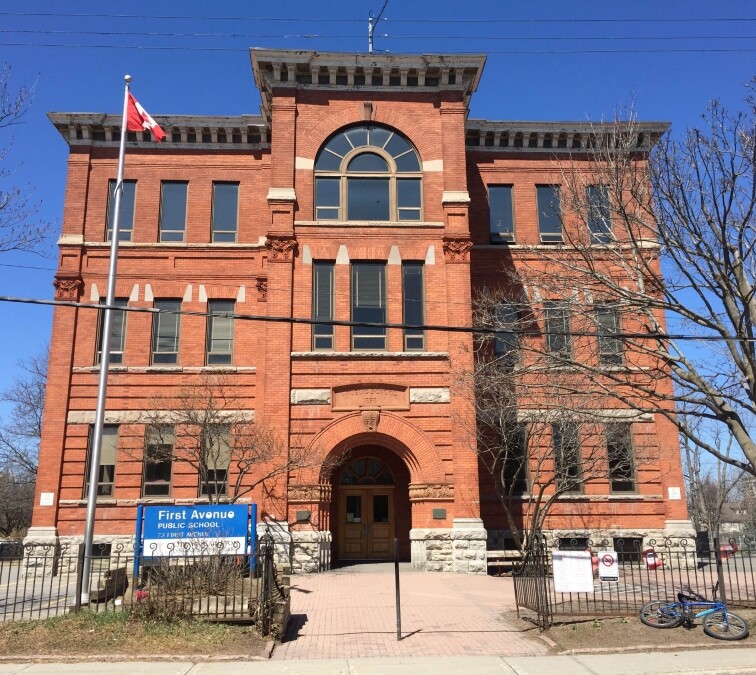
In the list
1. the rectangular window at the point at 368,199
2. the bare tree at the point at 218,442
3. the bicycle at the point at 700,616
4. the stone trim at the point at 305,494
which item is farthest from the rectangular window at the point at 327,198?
the bicycle at the point at 700,616

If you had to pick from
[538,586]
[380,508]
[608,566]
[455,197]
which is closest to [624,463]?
[380,508]

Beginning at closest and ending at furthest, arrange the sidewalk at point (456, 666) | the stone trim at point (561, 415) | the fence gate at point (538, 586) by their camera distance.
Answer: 1. the sidewalk at point (456, 666)
2. the fence gate at point (538, 586)
3. the stone trim at point (561, 415)

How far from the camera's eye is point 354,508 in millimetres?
23078

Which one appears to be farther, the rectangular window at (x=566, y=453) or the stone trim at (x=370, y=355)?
the stone trim at (x=370, y=355)

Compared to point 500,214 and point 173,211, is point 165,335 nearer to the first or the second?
point 173,211

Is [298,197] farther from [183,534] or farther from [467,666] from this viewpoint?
[467,666]

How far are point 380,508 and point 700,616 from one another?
42.9 ft

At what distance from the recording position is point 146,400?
2330 cm

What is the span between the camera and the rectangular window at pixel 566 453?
19953 mm

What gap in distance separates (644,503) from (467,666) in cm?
1570

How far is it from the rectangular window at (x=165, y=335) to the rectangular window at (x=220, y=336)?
1112 millimetres

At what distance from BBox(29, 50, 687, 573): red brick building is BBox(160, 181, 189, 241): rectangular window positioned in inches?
2.1

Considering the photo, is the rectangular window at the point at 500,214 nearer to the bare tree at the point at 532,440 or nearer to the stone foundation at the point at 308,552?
the bare tree at the point at 532,440

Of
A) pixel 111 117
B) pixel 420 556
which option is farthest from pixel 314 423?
pixel 111 117
